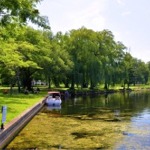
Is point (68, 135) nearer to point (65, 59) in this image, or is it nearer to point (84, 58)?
point (65, 59)

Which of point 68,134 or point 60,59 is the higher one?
point 60,59

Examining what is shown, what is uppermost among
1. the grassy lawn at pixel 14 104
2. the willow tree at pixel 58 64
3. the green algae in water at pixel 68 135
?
the willow tree at pixel 58 64

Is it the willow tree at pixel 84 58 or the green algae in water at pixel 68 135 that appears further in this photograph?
the willow tree at pixel 84 58

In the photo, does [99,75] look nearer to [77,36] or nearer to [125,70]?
[77,36]

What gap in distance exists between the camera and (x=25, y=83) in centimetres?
6619

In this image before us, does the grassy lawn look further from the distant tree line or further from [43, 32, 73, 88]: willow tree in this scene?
[43, 32, 73, 88]: willow tree

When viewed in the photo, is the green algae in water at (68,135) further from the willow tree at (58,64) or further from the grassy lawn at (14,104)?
the willow tree at (58,64)

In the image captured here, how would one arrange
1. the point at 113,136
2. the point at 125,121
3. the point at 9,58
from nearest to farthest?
the point at 113,136 < the point at 125,121 < the point at 9,58

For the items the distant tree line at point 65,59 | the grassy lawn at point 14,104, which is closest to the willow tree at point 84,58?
the distant tree line at point 65,59

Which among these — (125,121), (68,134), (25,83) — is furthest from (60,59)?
(68,134)

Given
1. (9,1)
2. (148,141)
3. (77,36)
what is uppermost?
(77,36)

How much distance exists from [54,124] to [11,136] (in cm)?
821

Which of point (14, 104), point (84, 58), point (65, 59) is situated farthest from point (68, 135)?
point (84, 58)

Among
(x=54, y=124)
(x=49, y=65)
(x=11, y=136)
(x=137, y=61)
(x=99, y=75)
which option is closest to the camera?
(x=11, y=136)
